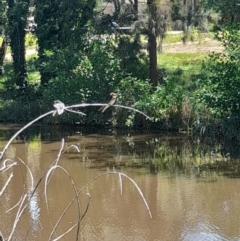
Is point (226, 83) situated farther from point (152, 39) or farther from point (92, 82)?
point (92, 82)

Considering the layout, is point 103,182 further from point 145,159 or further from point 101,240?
point 101,240

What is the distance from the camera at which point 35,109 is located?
19234 mm

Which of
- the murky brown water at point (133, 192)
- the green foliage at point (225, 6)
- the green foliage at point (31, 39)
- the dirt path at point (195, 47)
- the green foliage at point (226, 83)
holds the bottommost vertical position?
the murky brown water at point (133, 192)

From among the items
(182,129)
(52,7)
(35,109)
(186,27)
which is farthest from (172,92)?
(52,7)

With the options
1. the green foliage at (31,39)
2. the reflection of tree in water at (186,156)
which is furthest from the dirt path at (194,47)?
the reflection of tree in water at (186,156)

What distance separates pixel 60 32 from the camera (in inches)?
823

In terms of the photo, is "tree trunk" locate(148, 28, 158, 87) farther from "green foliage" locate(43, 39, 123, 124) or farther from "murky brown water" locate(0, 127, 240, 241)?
"murky brown water" locate(0, 127, 240, 241)

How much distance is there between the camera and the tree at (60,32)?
18984 millimetres

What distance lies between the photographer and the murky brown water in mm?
8132

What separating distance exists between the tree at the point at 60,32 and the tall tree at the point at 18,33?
0.95 meters

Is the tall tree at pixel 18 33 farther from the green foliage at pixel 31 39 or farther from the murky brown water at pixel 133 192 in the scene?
the murky brown water at pixel 133 192

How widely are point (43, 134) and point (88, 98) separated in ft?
A: 6.93

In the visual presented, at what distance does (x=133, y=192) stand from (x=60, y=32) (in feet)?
38.9

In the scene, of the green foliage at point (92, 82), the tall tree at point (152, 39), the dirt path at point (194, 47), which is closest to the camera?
the tall tree at point (152, 39)
